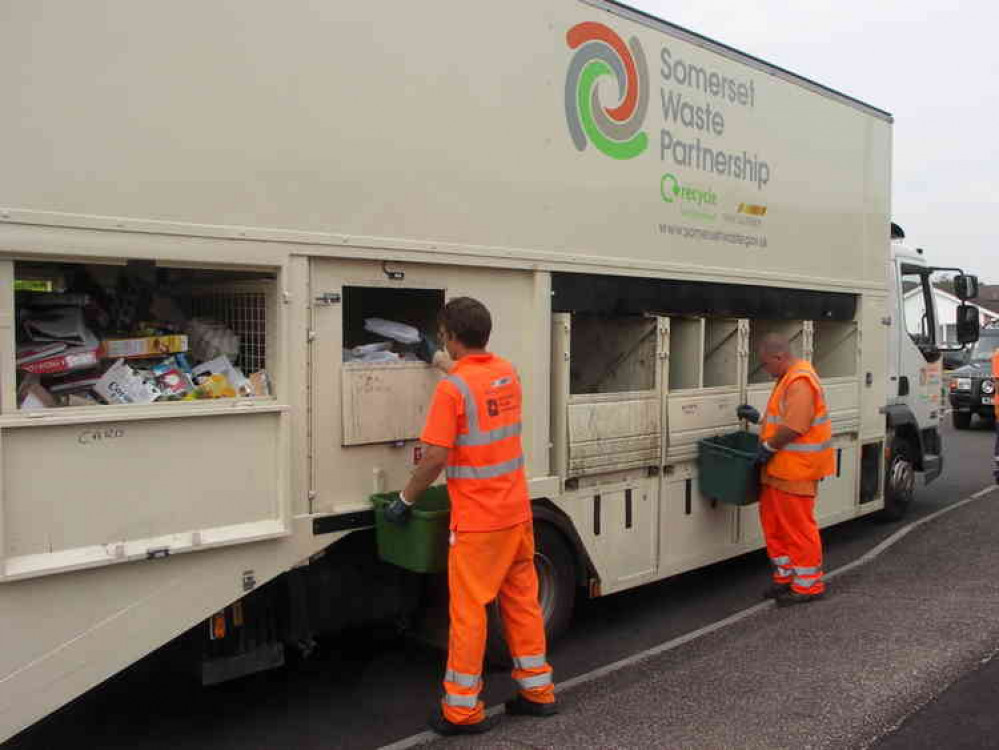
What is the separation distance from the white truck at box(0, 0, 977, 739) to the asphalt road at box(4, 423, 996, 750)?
0.35 meters

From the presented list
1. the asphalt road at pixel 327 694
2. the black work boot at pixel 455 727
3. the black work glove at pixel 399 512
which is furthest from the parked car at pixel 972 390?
the black work glove at pixel 399 512

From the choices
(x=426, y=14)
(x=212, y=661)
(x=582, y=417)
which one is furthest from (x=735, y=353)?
(x=212, y=661)

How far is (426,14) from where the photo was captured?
4.04m

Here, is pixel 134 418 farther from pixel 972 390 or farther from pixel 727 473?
pixel 972 390

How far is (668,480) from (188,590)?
2985mm

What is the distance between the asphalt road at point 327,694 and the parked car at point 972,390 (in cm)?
1310

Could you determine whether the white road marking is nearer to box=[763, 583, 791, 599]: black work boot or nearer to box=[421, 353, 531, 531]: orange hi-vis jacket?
box=[763, 583, 791, 599]: black work boot

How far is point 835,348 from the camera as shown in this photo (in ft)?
23.9

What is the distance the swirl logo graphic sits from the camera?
4.80m

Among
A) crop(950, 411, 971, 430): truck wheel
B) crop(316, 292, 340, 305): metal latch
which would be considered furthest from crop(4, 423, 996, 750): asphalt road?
crop(950, 411, 971, 430): truck wheel

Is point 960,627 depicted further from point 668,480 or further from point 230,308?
point 230,308

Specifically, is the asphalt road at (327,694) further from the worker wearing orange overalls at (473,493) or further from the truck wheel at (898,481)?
the truck wheel at (898,481)

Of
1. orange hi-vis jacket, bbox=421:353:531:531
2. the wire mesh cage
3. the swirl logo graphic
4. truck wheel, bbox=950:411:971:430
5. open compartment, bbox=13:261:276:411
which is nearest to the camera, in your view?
open compartment, bbox=13:261:276:411

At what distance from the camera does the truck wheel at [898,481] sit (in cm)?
796
